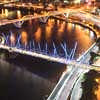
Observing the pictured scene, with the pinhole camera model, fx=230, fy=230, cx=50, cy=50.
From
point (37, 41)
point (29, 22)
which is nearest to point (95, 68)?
point (37, 41)

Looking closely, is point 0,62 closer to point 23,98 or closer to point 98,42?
point 23,98

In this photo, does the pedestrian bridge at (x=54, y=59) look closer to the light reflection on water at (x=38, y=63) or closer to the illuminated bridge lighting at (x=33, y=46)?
the light reflection on water at (x=38, y=63)

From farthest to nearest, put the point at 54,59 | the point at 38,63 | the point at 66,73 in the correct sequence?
the point at 38,63 → the point at 54,59 → the point at 66,73

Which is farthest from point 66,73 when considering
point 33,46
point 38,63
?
point 33,46

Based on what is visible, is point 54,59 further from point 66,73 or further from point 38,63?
point 66,73

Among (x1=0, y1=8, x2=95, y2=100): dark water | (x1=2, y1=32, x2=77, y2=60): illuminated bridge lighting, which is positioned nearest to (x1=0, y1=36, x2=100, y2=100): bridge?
(x1=0, y1=8, x2=95, y2=100): dark water

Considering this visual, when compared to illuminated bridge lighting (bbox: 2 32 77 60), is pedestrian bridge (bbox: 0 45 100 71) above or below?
above

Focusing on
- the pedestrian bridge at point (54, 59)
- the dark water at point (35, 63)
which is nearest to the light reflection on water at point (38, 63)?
the dark water at point (35, 63)

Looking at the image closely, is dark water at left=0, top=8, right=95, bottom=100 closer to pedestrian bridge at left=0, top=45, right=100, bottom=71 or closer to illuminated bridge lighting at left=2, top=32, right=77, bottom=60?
illuminated bridge lighting at left=2, top=32, right=77, bottom=60
